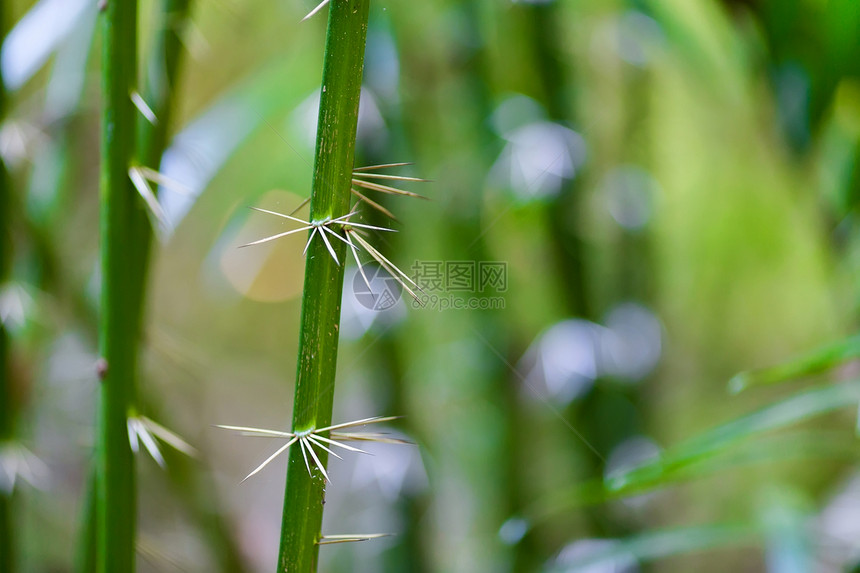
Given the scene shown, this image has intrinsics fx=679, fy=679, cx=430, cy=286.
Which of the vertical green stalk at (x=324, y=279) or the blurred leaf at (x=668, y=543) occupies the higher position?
the vertical green stalk at (x=324, y=279)

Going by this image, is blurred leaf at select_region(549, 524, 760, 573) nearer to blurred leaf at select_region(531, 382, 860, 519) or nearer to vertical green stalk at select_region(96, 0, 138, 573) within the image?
blurred leaf at select_region(531, 382, 860, 519)

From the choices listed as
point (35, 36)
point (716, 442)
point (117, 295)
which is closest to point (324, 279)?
point (117, 295)

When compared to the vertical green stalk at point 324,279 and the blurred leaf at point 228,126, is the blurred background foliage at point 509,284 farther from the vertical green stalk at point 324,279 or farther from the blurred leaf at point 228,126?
the vertical green stalk at point 324,279

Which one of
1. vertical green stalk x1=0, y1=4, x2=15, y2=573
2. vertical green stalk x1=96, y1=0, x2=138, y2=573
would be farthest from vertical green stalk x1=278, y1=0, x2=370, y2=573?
vertical green stalk x1=0, y1=4, x2=15, y2=573

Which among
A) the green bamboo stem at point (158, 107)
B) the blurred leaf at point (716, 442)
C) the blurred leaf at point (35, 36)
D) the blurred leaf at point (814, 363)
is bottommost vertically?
the blurred leaf at point (716, 442)

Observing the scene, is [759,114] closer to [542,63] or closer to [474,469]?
[542,63]

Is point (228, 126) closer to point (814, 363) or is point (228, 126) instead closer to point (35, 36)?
point (35, 36)

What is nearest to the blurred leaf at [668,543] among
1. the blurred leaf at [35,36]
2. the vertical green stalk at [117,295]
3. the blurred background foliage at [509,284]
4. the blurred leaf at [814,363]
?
the blurred background foliage at [509,284]

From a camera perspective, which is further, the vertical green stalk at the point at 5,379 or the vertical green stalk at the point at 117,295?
the vertical green stalk at the point at 5,379
